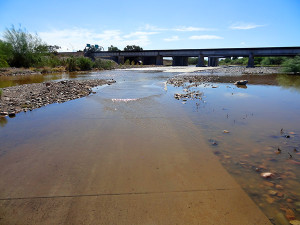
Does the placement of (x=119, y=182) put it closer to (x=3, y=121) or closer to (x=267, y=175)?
(x=267, y=175)

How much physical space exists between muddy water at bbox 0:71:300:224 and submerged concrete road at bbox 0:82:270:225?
3 cm

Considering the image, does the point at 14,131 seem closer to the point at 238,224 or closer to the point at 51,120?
the point at 51,120

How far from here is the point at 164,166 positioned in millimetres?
3742

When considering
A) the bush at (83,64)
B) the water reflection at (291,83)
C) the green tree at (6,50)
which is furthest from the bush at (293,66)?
the green tree at (6,50)

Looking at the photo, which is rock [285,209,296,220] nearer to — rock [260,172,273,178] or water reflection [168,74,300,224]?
water reflection [168,74,300,224]

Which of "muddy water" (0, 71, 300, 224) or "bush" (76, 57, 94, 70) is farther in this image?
"bush" (76, 57, 94, 70)

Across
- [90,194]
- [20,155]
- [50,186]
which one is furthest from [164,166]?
[20,155]

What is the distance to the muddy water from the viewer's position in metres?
3.13

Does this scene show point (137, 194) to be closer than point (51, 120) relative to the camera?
Yes

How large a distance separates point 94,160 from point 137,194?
1.41 meters

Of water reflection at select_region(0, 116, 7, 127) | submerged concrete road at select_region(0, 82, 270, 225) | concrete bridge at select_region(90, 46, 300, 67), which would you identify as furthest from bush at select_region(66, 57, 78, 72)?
concrete bridge at select_region(90, 46, 300, 67)

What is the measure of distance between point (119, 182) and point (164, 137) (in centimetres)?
214

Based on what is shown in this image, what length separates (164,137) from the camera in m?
5.14

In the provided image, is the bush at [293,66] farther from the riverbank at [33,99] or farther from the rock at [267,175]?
the rock at [267,175]
